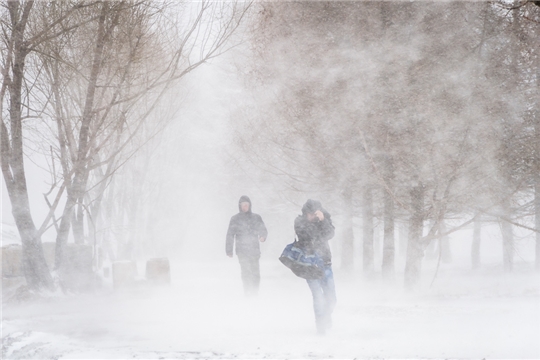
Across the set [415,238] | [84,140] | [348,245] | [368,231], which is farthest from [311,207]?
[348,245]

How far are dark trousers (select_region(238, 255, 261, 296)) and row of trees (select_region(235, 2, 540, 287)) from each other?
3.04 meters

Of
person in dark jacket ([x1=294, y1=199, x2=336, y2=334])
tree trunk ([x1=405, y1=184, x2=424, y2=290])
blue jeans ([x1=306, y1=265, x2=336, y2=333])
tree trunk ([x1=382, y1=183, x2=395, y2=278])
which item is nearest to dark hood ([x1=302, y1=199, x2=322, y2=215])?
person in dark jacket ([x1=294, y1=199, x2=336, y2=334])

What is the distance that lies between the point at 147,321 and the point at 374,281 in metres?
7.28

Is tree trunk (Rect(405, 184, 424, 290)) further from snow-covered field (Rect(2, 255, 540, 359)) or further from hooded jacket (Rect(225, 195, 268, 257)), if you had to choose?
hooded jacket (Rect(225, 195, 268, 257))

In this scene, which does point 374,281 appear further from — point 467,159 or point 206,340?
point 206,340

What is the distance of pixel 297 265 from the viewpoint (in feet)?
21.7

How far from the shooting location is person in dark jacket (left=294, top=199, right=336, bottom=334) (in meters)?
6.68

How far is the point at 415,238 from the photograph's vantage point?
1148 centimetres

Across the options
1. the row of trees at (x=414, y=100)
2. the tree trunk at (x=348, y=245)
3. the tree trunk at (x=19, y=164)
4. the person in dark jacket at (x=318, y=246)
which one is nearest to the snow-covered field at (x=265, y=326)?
the person in dark jacket at (x=318, y=246)

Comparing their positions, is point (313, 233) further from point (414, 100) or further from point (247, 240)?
point (414, 100)

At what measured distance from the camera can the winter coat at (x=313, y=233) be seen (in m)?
6.73

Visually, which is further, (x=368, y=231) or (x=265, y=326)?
(x=368, y=231)

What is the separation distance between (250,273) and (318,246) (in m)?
3.71

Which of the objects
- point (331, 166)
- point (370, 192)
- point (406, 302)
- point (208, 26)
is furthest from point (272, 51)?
point (406, 302)
